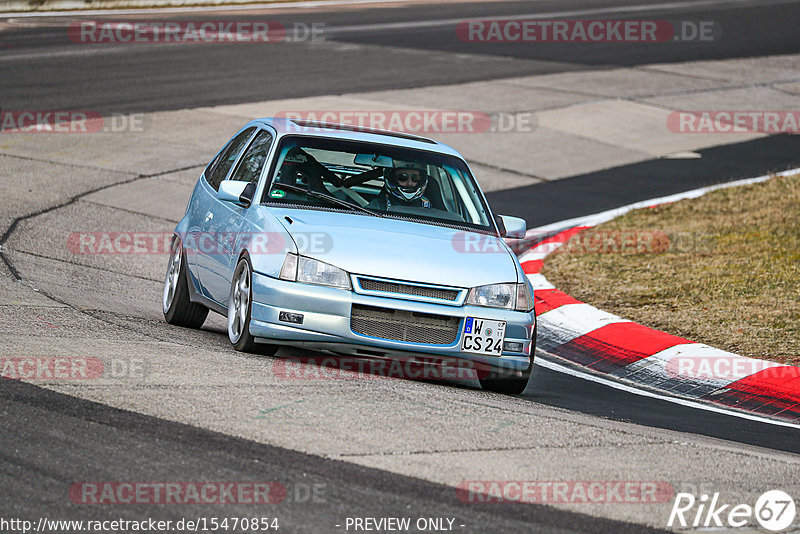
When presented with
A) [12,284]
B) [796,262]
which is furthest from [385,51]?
[12,284]

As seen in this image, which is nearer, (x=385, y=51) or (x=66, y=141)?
(x=66, y=141)

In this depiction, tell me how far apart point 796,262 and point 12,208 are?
803 centimetres

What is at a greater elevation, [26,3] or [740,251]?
[26,3]

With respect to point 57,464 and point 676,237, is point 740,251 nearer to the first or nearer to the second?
point 676,237

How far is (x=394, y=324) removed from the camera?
7164 mm

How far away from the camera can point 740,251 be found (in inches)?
484

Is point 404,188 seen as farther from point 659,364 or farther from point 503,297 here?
point 659,364

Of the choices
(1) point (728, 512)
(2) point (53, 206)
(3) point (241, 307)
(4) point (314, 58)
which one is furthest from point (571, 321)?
(4) point (314, 58)

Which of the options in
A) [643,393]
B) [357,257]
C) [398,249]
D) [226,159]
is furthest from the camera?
[226,159]

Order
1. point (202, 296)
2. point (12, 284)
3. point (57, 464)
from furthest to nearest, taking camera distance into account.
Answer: point (12, 284) < point (202, 296) < point (57, 464)

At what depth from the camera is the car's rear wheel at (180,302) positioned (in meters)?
8.96

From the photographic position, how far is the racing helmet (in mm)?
8445

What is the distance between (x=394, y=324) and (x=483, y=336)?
0.56 meters

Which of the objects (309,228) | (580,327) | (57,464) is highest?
(309,228)
